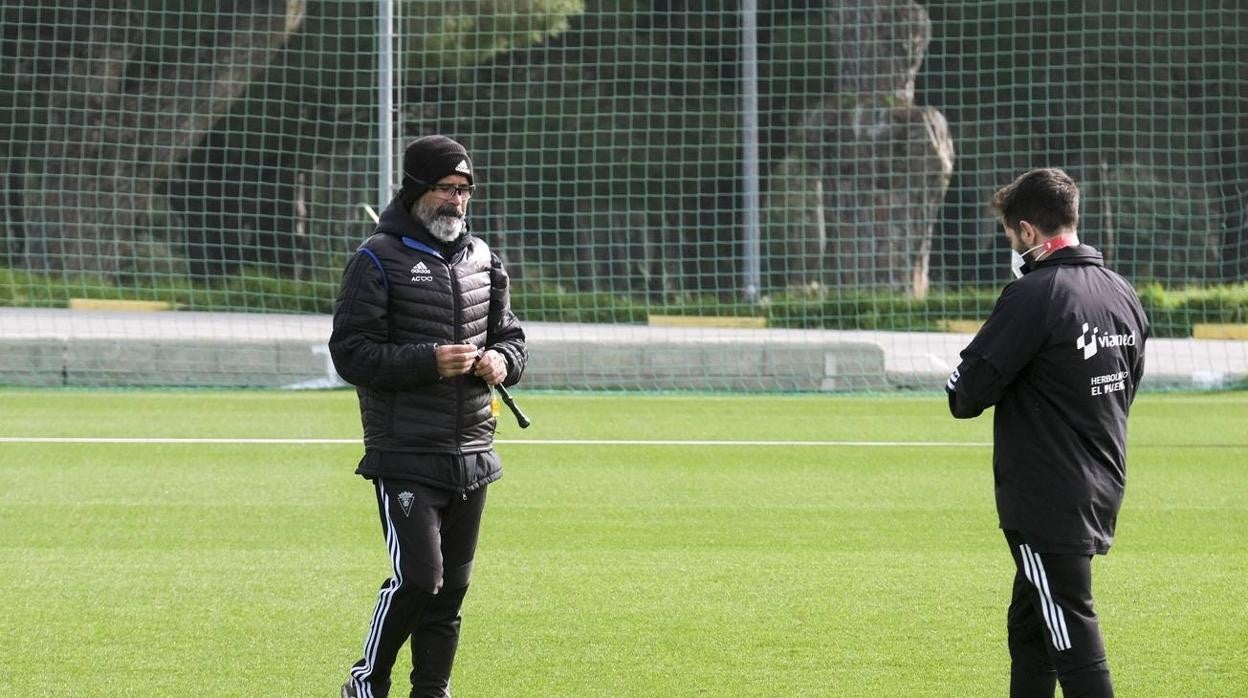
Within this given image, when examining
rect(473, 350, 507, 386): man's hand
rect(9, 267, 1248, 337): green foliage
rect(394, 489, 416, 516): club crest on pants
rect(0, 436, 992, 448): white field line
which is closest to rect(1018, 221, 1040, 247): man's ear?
rect(473, 350, 507, 386): man's hand

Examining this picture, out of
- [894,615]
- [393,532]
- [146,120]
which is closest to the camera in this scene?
[393,532]

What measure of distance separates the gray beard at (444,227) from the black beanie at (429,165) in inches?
3.9

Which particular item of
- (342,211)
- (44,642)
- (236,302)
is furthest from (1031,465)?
(342,211)

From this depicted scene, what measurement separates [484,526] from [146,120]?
2084cm

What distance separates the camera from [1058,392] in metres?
4.85

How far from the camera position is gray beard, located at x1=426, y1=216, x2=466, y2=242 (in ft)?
17.7

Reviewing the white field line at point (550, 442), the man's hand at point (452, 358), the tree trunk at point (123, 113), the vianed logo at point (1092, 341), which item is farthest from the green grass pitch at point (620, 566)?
the tree trunk at point (123, 113)

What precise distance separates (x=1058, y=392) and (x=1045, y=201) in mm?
549

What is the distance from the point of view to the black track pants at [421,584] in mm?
5348

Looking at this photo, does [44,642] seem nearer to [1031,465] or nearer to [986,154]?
[1031,465]

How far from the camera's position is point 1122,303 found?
16.3 feet

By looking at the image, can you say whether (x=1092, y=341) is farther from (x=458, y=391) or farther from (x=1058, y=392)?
(x=458, y=391)

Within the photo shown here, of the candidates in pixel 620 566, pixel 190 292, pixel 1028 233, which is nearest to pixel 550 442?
pixel 620 566

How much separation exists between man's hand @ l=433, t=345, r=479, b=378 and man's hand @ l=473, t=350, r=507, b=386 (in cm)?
9
